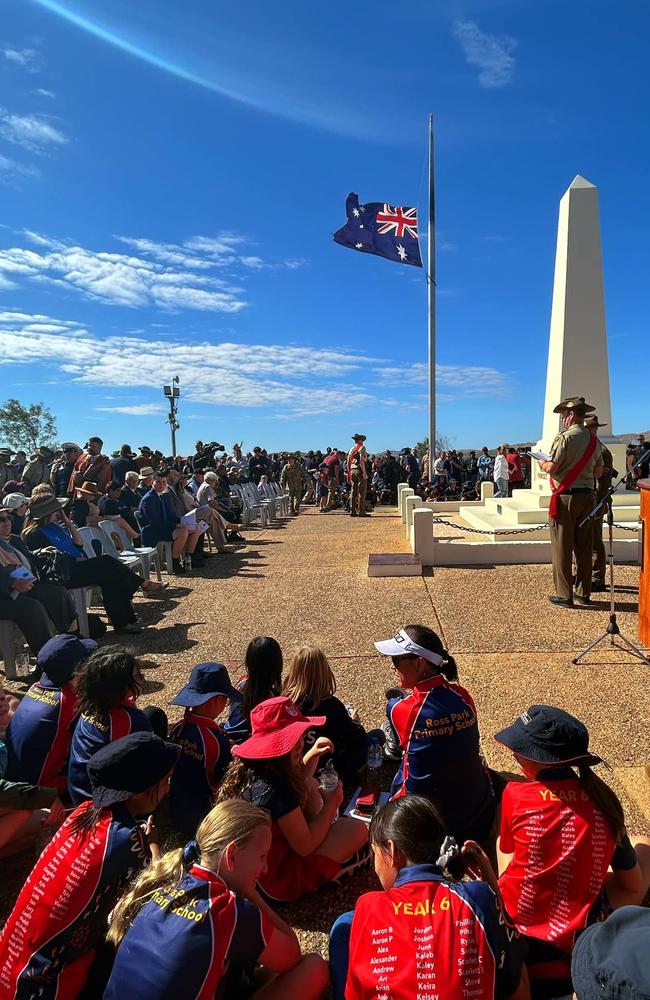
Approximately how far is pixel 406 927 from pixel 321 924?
1075 millimetres

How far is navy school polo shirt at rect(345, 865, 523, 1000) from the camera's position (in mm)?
1330

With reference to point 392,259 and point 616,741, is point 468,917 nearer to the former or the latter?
point 616,741

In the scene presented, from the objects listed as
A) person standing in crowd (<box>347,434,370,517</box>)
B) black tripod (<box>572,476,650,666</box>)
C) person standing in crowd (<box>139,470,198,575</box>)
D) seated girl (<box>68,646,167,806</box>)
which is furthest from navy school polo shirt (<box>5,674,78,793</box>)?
person standing in crowd (<box>347,434,370,517</box>)

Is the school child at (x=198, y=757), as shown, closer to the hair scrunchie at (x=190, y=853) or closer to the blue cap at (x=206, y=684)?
the blue cap at (x=206, y=684)

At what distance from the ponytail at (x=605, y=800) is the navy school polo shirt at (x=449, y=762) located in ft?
1.99

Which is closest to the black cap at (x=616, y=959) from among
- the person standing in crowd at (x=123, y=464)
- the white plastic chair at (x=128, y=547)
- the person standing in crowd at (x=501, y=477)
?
the white plastic chair at (x=128, y=547)

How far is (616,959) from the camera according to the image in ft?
2.85

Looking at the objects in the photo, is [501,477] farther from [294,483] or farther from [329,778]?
[329,778]

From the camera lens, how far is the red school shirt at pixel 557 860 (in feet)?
5.89

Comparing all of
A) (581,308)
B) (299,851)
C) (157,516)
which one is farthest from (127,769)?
(581,308)

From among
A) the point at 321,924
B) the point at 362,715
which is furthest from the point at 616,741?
the point at 321,924

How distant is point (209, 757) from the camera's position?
270 centimetres

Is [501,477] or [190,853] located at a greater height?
[501,477]

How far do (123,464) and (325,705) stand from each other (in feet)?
30.9
